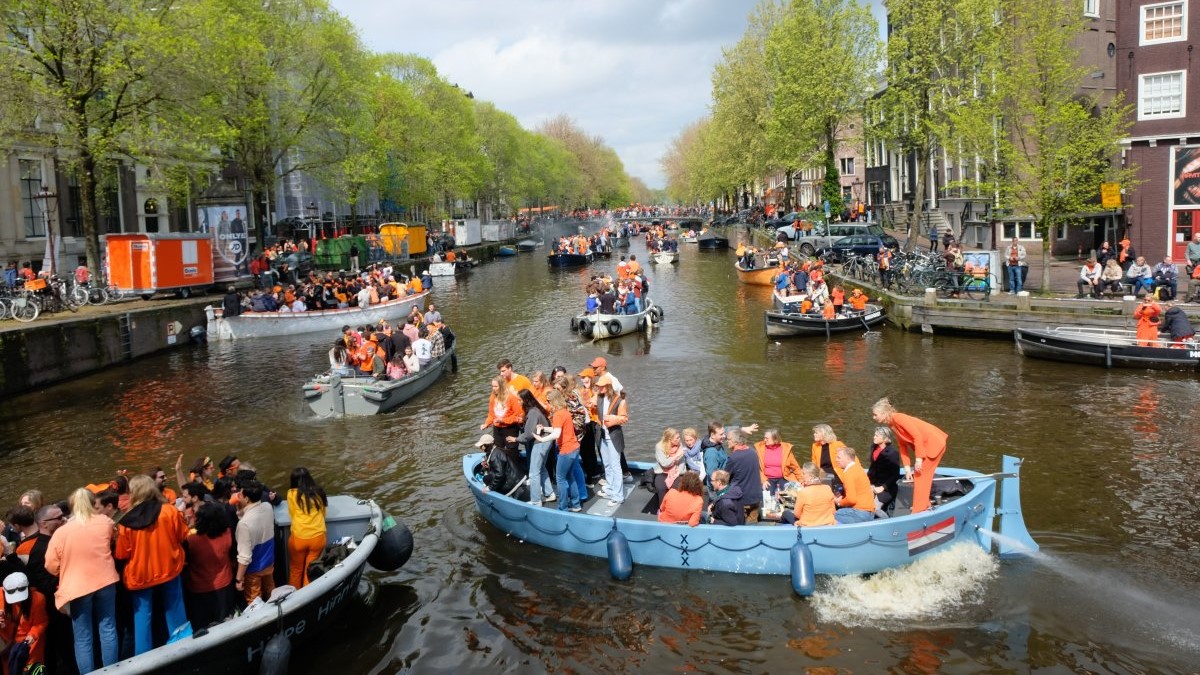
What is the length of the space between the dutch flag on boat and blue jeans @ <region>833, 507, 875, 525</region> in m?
0.52

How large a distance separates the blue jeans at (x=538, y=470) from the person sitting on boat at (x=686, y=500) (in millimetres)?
1811

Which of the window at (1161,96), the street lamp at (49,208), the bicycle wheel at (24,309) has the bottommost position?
the bicycle wheel at (24,309)

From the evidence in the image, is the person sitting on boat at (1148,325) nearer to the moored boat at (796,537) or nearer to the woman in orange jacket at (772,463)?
the moored boat at (796,537)

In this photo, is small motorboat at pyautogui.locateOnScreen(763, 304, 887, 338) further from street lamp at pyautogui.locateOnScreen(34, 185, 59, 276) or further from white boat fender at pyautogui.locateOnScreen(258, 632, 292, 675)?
street lamp at pyautogui.locateOnScreen(34, 185, 59, 276)

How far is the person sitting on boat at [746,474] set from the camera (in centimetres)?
1048

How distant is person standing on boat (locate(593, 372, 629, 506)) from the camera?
11.7 meters

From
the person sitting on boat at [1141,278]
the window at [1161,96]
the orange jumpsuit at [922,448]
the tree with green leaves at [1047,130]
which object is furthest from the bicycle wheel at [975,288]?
the orange jumpsuit at [922,448]

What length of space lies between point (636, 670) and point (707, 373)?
13976 mm

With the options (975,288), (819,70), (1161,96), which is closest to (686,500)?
(975,288)

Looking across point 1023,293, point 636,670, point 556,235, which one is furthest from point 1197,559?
point 556,235

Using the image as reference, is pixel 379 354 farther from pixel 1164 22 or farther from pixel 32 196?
pixel 1164 22

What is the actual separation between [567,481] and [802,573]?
3.27 meters

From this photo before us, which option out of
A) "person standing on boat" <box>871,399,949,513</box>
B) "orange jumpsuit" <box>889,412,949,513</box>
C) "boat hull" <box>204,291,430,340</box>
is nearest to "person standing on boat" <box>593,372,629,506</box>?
"person standing on boat" <box>871,399,949,513</box>

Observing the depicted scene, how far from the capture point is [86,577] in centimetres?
714
